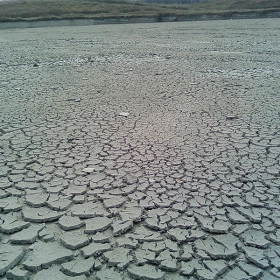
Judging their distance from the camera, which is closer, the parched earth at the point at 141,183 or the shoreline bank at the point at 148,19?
the parched earth at the point at 141,183

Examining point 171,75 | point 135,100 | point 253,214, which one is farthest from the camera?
point 171,75

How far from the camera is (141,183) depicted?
2459 mm

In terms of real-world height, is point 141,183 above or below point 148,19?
below

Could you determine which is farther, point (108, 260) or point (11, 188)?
point (11, 188)

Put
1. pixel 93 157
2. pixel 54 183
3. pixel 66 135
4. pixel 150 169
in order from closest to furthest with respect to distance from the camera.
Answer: pixel 54 183
pixel 150 169
pixel 93 157
pixel 66 135

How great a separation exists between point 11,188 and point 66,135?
3.68 ft

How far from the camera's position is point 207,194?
2.29 m

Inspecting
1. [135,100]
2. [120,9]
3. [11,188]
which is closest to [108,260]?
[11,188]

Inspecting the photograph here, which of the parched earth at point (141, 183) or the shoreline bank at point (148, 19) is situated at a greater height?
the shoreline bank at point (148, 19)

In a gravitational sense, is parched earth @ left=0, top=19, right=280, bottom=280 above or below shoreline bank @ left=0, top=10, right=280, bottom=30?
below

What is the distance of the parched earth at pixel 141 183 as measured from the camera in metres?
1.72

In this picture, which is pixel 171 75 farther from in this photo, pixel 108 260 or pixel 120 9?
pixel 120 9

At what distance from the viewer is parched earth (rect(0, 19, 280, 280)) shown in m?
1.72

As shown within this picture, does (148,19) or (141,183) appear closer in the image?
(141,183)
